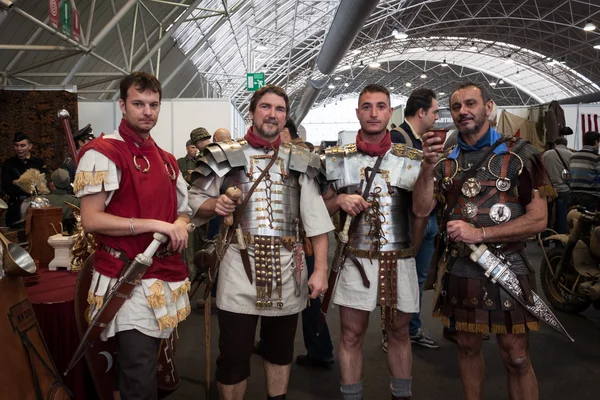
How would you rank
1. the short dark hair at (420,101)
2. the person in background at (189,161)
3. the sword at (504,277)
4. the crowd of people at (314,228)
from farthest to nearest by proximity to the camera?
the person in background at (189,161) < the short dark hair at (420,101) < the sword at (504,277) < the crowd of people at (314,228)

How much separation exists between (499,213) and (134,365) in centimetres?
192

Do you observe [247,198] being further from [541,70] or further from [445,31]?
[541,70]

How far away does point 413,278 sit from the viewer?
9.05 feet

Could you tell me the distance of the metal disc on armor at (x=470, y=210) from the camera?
254 cm

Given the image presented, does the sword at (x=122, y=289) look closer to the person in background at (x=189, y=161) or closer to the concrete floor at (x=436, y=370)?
the concrete floor at (x=436, y=370)

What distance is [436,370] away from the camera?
3727mm

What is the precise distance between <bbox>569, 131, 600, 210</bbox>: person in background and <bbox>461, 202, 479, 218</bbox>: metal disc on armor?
546 centimetres

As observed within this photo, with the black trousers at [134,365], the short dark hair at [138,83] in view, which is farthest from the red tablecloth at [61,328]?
the short dark hair at [138,83]

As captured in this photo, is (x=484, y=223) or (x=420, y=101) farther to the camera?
(x=420, y=101)

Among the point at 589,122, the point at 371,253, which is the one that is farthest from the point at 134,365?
the point at 589,122

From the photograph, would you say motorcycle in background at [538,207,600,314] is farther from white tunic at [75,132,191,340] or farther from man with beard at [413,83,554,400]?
white tunic at [75,132,191,340]

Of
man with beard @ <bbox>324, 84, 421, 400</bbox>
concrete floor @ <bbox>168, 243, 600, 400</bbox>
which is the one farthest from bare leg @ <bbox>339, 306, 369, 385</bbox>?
concrete floor @ <bbox>168, 243, 600, 400</bbox>

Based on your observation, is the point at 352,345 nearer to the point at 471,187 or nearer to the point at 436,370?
the point at 471,187

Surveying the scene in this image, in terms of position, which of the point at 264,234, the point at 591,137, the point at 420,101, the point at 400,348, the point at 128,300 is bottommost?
the point at 400,348
